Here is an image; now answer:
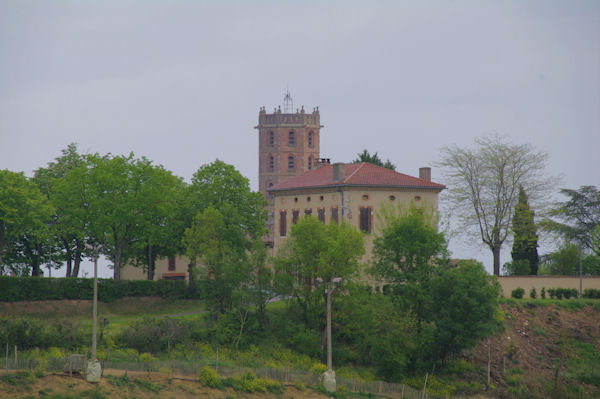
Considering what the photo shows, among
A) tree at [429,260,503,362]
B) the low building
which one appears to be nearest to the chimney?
the low building

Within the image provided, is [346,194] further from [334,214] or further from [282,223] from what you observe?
[282,223]

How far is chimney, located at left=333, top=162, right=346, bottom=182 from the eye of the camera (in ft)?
278

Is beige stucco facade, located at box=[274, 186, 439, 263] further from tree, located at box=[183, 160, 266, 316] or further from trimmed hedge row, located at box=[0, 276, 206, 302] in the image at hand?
trimmed hedge row, located at box=[0, 276, 206, 302]

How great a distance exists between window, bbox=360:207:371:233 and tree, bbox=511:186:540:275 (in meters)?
14.4

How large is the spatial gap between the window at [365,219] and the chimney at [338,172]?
363 centimetres

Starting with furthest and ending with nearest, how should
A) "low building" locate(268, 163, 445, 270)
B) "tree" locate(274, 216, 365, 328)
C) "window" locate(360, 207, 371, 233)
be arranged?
"low building" locate(268, 163, 445, 270) < "window" locate(360, 207, 371, 233) < "tree" locate(274, 216, 365, 328)

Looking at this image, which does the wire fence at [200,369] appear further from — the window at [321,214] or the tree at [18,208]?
the window at [321,214]

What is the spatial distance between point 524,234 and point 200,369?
43361mm

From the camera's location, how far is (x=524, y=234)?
86.6 m

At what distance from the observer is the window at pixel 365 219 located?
8344 cm

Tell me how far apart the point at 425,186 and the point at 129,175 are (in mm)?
27171

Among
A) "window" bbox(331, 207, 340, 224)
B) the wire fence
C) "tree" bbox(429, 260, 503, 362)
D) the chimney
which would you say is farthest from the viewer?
the chimney

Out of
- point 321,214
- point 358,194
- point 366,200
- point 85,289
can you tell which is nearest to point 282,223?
point 321,214

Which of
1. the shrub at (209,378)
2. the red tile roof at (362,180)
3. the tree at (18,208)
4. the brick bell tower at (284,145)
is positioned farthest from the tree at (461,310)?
the brick bell tower at (284,145)
